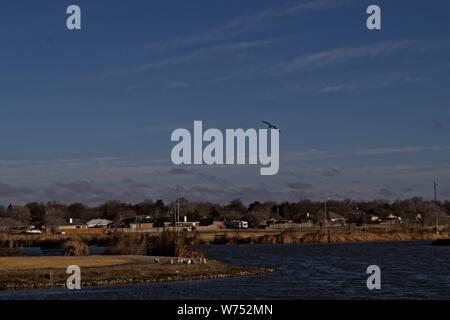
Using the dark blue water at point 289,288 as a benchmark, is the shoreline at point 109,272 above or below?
above

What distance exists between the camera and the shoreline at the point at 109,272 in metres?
50.1

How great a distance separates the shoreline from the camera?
50.1m

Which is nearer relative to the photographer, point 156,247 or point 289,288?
point 289,288

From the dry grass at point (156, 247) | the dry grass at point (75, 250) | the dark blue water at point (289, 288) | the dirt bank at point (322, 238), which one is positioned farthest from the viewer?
the dirt bank at point (322, 238)

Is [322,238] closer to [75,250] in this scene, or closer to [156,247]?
[156,247]

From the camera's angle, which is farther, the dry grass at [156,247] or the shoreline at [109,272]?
the dry grass at [156,247]

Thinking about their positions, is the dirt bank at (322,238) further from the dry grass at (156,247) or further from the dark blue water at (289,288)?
the dark blue water at (289,288)

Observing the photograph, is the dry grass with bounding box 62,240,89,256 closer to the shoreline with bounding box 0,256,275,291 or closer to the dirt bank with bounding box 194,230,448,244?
the shoreline with bounding box 0,256,275,291

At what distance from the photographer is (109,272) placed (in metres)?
56.5

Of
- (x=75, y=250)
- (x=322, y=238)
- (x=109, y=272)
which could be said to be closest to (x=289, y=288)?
(x=109, y=272)

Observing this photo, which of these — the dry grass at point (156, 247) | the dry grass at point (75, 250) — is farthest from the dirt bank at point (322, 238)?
the dry grass at point (75, 250)

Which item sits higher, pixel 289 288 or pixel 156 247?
pixel 156 247
